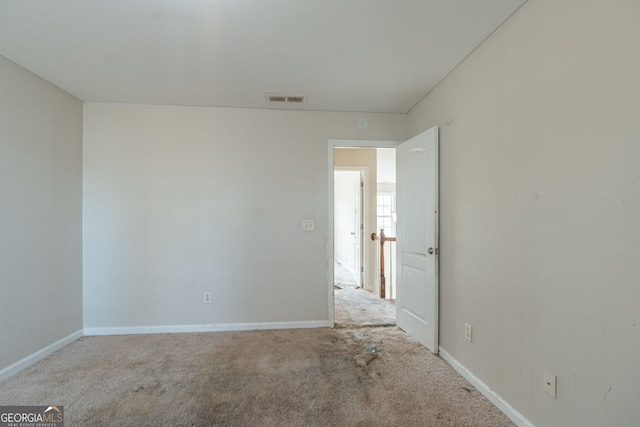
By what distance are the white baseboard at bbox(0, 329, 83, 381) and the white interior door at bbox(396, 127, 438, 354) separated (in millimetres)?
3351

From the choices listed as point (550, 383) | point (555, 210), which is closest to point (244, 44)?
point (555, 210)

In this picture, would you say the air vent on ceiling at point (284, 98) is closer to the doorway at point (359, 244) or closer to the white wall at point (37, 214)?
the doorway at point (359, 244)

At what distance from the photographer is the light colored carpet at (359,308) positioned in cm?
349

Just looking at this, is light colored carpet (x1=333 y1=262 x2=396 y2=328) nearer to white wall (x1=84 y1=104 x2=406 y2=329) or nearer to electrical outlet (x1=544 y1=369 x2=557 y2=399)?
white wall (x1=84 y1=104 x2=406 y2=329)

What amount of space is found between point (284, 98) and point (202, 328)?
2.59m

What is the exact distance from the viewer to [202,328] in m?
3.23

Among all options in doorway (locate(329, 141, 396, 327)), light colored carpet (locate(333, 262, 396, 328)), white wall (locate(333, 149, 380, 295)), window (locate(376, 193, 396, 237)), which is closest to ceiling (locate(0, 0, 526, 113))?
doorway (locate(329, 141, 396, 327))

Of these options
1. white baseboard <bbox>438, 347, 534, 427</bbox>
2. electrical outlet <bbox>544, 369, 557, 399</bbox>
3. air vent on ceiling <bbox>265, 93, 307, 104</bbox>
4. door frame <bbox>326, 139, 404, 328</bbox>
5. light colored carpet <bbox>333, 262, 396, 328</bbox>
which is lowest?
light colored carpet <bbox>333, 262, 396, 328</bbox>

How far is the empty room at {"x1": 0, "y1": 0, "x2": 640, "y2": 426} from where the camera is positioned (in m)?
1.40

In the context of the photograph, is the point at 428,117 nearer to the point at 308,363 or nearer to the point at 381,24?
the point at 381,24

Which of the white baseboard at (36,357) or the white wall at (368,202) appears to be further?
the white wall at (368,202)

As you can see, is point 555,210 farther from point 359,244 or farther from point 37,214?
point 359,244

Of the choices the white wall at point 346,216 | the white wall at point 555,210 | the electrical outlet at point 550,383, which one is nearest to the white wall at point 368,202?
the white wall at point 346,216

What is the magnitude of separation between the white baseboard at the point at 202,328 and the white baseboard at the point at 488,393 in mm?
1314
